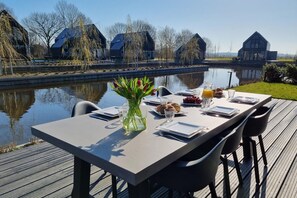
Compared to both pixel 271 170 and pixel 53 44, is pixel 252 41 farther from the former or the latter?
pixel 271 170

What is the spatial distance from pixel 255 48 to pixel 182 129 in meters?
35.4

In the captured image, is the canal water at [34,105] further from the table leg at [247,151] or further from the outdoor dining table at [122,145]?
the table leg at [247,151]

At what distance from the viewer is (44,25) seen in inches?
1080

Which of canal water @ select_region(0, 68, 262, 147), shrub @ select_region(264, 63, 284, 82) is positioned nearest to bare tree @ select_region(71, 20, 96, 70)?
canal water @ select_region(0, 68, 262, 147)

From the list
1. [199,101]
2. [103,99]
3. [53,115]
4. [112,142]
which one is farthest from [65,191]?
[103,99]

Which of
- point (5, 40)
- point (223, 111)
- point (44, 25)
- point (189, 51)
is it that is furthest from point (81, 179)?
point (44, 25)

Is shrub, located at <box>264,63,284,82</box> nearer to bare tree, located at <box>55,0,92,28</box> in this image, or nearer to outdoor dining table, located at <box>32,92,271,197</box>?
outdoor dining table, located at <box>32,92,271,197</box>

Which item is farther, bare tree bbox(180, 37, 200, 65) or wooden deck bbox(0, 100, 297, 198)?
bare tree bbox(180, 37, 200, 65)

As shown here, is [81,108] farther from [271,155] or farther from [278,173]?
[271,155]

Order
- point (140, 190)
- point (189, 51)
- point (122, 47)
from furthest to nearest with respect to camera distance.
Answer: point (122, 47) → point (189, 51) → point (140, 190)

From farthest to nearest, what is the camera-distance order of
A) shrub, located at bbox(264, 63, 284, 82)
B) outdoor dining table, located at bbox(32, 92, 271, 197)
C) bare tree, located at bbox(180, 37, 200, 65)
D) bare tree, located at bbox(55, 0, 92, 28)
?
bare tree, located at bbox(180, 37, 200, 65) < bare tree, located at bbox(55, 0, 92, 28) < shrub, located at bbox(264, 63, 284, 82) < outdoor dining table, located at bbox(32, 92, 271, 197)

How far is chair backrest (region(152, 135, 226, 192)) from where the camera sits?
4.05 ft

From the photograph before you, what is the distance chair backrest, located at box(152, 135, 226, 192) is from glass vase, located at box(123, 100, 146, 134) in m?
0.35

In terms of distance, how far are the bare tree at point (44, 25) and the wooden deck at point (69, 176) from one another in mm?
28580
